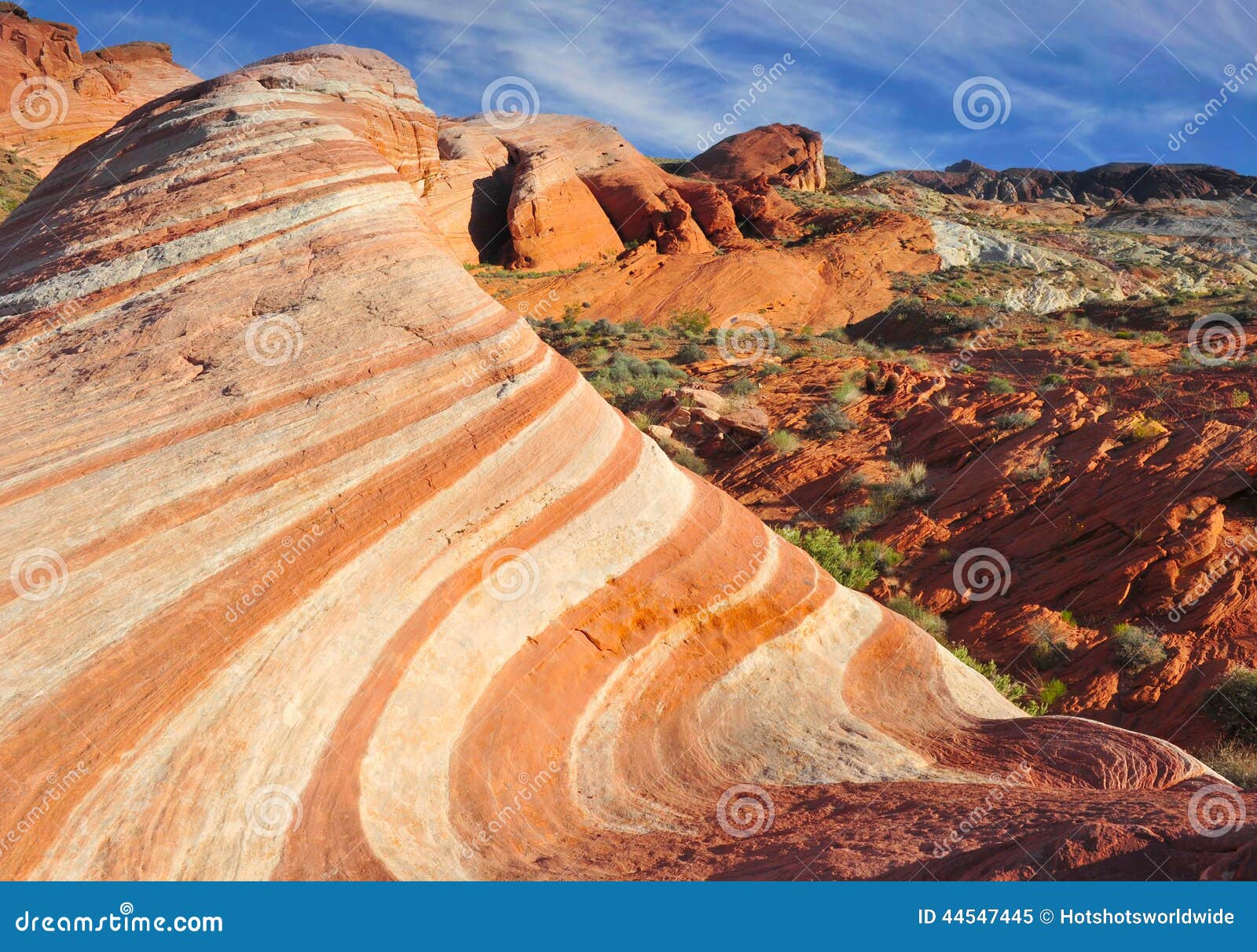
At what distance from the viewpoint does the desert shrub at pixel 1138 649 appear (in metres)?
9.76

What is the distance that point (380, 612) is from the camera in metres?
4.36

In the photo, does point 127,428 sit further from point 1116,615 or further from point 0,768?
point 1116,615

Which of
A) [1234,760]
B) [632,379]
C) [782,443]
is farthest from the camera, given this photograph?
[632,379]

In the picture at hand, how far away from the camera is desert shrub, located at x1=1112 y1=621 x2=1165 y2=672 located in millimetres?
9758
